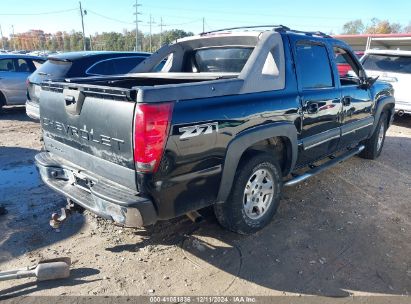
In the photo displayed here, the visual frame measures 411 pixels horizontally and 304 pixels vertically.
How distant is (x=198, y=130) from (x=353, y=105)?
9.96 ft

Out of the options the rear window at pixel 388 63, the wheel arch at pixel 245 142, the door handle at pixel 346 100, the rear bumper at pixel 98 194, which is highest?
the rear window at pixel 388 63

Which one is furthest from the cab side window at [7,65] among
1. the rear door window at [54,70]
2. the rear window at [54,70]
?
the rear window at [54,70]

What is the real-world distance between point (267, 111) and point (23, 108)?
31.8 ft

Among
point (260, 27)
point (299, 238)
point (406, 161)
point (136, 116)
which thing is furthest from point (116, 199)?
point (406, 161)

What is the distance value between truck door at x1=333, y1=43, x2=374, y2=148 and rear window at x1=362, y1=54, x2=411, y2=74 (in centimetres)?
520

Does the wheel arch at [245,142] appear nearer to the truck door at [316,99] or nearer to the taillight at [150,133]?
the truck door at [316,99]

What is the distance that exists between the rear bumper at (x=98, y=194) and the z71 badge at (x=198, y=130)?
56 cm

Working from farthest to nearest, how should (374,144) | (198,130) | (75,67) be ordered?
(75,67) < (374,144) < (198,130)

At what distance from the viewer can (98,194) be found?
2703 millimetres

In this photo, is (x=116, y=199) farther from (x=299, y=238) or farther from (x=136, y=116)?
(x=299, y=238)

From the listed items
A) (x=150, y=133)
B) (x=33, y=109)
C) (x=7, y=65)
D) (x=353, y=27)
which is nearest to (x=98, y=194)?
(x=150, y=133)

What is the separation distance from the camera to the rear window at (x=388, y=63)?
9.57 meters

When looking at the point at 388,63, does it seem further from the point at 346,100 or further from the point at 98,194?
the point at 98,194

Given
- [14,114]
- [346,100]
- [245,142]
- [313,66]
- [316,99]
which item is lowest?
[14,114]
